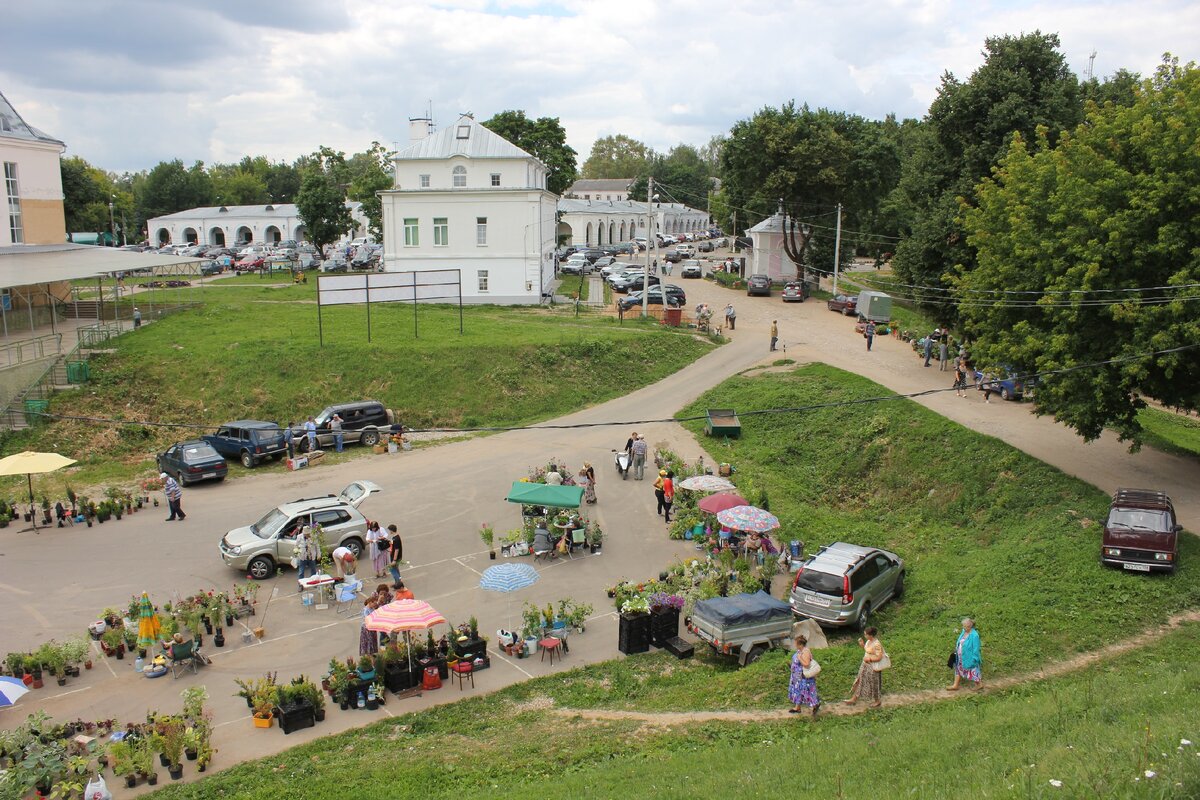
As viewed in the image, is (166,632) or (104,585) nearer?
(166,632)

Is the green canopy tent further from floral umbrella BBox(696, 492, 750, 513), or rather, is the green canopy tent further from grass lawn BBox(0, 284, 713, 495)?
grass lawn BBox(0, 284, 713, 495)

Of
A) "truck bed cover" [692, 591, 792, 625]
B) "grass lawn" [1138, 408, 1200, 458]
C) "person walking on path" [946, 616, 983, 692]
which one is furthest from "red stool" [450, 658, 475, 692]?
"grass lawn" [1138, 408, 1200, 458]

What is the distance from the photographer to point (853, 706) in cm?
1360

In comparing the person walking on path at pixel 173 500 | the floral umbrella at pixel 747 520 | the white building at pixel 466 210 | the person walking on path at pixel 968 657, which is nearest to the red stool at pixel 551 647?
A: the floral umbrella at pixel 747 520

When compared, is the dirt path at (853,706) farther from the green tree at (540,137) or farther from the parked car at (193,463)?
the green tree at (540,137)

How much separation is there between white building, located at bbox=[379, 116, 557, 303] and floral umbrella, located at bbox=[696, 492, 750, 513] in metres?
35.5

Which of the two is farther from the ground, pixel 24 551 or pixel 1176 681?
pixel 1176 681

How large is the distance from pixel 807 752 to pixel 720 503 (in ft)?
36.5

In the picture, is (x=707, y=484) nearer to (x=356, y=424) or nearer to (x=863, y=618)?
(x=863, y=618)

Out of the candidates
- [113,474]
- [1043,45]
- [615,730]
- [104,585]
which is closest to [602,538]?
[615,730]

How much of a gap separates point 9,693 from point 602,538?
43.5 feet

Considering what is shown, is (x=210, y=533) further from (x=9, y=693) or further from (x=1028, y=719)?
(x=1028, y=719)

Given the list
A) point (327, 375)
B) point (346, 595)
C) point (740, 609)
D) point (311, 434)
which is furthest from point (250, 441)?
point (740, 609)

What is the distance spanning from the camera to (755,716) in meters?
13.5
